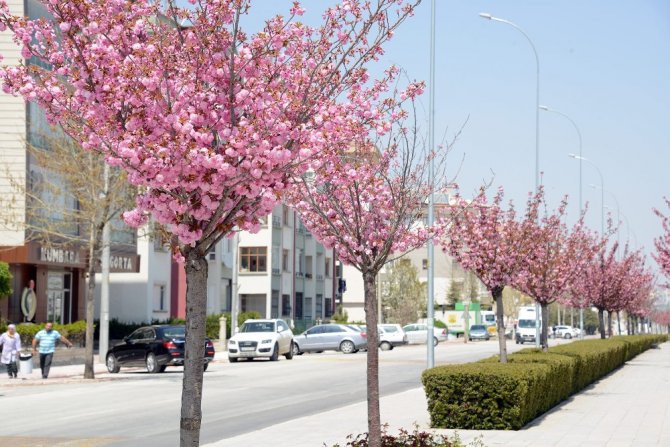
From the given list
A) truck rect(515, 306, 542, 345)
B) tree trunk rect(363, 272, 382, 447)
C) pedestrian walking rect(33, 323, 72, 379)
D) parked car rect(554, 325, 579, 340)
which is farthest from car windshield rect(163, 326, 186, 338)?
parked car rect(554, 325, 579, 340)

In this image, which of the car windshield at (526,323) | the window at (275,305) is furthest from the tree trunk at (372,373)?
the car windshield at (526,323)

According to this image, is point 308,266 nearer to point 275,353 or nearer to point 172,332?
point 275,353

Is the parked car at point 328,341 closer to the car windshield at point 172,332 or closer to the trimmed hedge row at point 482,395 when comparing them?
the car windshield at point 172,332

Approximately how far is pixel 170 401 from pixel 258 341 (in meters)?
21.1

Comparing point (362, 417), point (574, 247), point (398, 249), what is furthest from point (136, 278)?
point (398, 249)

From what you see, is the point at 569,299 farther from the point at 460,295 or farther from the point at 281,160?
the point at 460,295

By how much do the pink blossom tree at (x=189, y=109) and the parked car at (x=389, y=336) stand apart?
53.7 meters

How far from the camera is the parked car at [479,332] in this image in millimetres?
92062

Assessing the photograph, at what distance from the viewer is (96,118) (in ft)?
27.0

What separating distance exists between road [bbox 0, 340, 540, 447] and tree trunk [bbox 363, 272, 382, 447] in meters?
6.43

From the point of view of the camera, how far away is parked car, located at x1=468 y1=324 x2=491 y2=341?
92.1 metres

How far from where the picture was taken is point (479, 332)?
303ft

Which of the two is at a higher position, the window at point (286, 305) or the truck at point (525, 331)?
the window at point (286, 305)

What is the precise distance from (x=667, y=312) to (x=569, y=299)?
9768cm
